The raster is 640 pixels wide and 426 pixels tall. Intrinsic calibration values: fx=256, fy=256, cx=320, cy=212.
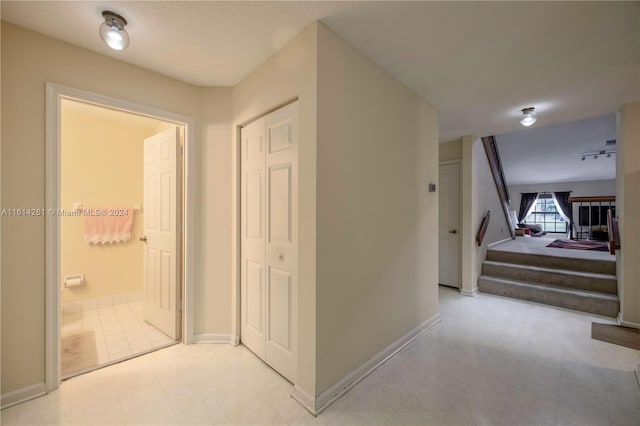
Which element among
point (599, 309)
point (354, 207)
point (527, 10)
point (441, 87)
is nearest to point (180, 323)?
point (354, 207)

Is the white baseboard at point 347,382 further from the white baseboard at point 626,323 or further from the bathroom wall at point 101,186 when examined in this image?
the bathroom wall at point 101,186

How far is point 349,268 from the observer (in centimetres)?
193

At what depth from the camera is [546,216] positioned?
404 inches

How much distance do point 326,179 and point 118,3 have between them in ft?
5.31

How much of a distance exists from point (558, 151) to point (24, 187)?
882 centimetres

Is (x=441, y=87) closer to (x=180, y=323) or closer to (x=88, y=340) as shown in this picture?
(x=180, y=323)

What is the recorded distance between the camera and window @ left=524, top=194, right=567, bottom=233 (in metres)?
9.97

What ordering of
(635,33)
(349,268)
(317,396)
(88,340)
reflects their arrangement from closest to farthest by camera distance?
(317,396) < (635,33) < (349,268) < (88,340)

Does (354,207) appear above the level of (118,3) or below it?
below

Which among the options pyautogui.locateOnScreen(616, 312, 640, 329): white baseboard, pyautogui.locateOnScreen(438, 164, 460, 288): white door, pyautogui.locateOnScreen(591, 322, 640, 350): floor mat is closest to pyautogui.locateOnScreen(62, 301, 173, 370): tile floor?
pyautogui.locateOnScreen(438, 164, 460, 288): white door

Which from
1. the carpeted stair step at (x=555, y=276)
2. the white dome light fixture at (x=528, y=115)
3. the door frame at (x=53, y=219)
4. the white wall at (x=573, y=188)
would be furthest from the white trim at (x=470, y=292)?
the white wall at (x=573, y=188)

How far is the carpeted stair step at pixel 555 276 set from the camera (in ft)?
11.4

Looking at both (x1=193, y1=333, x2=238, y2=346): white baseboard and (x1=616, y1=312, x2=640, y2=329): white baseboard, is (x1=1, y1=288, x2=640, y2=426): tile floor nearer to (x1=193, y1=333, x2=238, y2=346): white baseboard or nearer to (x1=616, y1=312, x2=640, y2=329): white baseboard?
(x1=193, y1=333, x2=238, y2=346): white baseboard

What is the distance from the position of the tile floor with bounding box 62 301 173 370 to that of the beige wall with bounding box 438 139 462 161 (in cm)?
476
